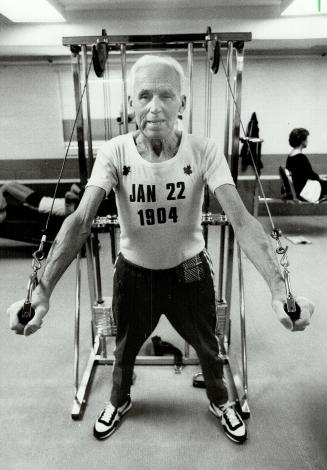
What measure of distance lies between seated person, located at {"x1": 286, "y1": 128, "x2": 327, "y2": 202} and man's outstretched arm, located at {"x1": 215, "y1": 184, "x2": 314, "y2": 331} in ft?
12.3

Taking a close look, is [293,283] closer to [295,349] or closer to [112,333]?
[295,349]

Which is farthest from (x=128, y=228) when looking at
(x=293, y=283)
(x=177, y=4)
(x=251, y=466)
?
(x=177, y=4)

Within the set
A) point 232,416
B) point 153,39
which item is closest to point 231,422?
point 232,416

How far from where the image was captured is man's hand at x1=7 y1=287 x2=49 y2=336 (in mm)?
1006

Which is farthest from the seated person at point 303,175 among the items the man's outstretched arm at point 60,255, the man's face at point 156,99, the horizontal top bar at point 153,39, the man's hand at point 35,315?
the man's hand at point 35,315

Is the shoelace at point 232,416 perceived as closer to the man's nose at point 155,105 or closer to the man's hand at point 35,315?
the man's hand at point 35,315

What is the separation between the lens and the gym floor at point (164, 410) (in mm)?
1630

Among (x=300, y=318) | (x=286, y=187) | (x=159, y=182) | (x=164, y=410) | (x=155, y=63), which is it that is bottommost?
(x=164, y=410)

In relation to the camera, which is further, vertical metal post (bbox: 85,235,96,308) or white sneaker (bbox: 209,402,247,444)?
vertical metal post (bbox: 85,235,96,308)

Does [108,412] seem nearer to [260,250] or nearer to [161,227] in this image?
[161,227]

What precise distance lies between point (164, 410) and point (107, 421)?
304mm

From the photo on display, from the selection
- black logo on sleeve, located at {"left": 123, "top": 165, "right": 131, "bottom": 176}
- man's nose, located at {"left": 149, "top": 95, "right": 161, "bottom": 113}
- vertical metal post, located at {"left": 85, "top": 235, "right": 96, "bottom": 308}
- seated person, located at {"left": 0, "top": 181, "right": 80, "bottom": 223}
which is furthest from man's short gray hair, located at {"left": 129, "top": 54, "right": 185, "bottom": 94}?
seated person, located at {"left": 0, "top": 181, "right": 80, "bottom": 223}

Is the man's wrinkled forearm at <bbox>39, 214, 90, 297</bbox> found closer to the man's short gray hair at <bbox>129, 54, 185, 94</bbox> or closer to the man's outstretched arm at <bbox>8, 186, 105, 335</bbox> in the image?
the man's outstretched arm at <bbox>8, 186, 105, 335</bbox>

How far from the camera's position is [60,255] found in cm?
121
